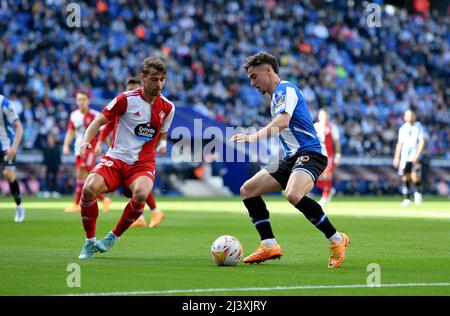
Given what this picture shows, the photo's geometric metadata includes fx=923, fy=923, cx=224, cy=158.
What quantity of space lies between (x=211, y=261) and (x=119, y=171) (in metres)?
1.59

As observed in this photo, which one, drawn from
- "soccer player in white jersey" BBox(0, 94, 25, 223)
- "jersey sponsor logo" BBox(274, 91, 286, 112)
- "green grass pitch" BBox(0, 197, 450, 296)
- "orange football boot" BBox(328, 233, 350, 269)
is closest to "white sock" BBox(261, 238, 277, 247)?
"green grass pitch" BBox(0, 197, 450, 296)

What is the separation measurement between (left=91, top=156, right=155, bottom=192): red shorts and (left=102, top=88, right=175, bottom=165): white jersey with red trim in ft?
0.23

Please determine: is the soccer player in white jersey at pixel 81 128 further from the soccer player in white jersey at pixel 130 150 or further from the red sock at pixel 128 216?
the red sock at pixel 128 216

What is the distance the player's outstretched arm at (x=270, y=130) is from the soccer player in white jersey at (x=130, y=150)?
1.73m

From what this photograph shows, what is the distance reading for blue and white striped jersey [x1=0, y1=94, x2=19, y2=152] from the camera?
1648cm

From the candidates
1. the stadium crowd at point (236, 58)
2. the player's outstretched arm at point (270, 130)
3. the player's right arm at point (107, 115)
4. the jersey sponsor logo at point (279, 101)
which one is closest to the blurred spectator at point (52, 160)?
the stadium crowd at point (236, 58)

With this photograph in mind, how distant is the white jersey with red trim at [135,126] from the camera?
36.6ft

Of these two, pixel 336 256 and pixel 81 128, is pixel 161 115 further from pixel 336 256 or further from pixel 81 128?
pixel 81 128

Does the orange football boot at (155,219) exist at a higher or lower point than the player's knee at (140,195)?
lower

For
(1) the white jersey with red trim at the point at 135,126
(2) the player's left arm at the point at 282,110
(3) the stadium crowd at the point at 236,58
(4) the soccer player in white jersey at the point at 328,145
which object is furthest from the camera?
(3) the stadium crowd at the point at 236,58

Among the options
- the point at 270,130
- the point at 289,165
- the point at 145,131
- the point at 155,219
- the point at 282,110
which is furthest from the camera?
the point at 155,219

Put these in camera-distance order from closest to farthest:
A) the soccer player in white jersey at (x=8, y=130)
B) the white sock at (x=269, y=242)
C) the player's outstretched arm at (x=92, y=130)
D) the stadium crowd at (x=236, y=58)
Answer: the white sock at (x=269, y=242) → the player's outstretched arm at (x=92, y=130) → the soccer player in white jersey at (x=8, y=130) → the stadium crowd at (x=236, y=58)

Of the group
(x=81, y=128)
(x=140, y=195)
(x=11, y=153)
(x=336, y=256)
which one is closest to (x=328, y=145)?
(x=81, y=128)

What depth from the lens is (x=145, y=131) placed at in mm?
11336
